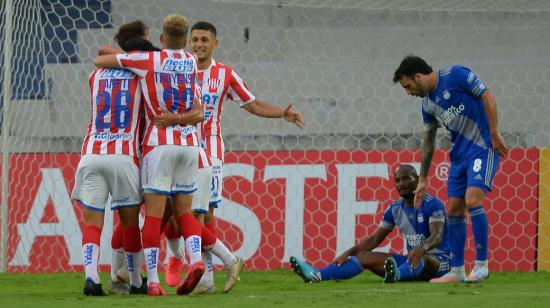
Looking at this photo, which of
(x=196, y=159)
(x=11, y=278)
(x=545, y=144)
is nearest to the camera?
(x=196, y=159)

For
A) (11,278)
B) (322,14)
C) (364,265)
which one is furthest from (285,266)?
(322,14)

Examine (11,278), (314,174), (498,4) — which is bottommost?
(11,278)

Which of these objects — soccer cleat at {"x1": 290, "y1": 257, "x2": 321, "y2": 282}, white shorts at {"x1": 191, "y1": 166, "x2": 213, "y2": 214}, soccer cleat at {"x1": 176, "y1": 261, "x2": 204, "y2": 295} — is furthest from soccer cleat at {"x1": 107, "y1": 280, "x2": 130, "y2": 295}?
soccer cleat at {"x1": 290, "y1": 257, "x2": 321, "y2": 282}

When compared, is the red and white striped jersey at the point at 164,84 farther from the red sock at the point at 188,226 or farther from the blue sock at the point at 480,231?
the blue sock at the point at 480,231

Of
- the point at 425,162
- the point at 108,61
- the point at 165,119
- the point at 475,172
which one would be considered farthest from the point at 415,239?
the point at 108,61

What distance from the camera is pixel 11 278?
8.35 metres

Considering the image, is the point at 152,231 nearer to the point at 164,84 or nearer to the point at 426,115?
the point at 164,84

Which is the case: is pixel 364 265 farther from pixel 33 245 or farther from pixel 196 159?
pixel 33 245

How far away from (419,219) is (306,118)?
3.06 m

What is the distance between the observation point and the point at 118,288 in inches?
245

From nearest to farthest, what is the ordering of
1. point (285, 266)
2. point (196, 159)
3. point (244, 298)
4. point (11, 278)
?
point (244, 298)
point (196, 159)
point (11, 278)
point (285, 266)

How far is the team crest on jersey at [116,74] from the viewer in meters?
5.99

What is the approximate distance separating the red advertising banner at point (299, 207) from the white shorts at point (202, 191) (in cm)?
243

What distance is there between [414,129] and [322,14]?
2345 mm
